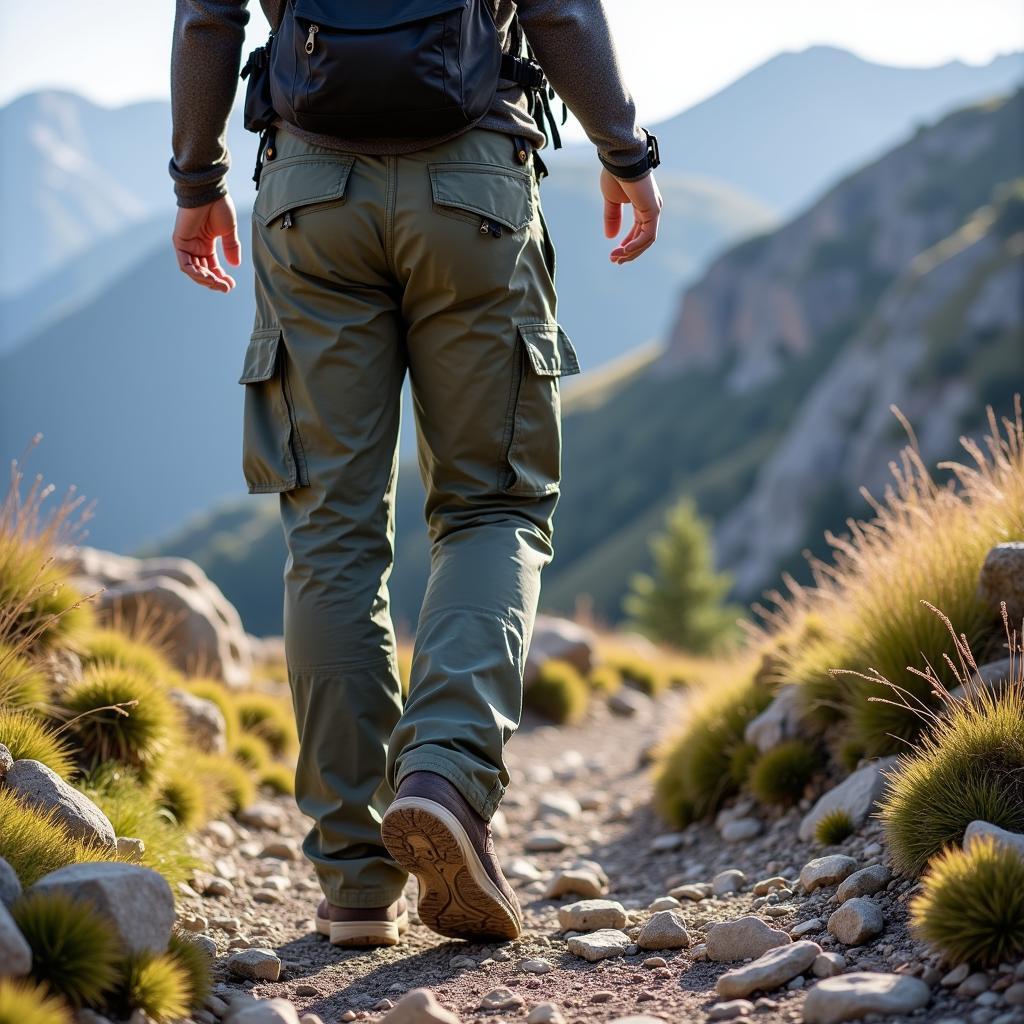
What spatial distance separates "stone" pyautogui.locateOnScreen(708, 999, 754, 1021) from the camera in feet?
6.66

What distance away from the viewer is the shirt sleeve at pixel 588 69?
256 centimetres

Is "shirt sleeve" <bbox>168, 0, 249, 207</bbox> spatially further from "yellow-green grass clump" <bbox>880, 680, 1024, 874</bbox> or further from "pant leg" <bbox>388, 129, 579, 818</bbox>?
"yellow-green grass clump" <bbox>880, 680, 1024, 874</bbox>

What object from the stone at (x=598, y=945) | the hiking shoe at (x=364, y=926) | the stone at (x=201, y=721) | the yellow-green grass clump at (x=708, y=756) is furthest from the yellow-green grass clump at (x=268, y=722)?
the stone at (x=598, y=945)

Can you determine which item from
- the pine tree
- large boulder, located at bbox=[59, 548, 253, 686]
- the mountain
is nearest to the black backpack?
large boulder, located at bbox=[59, 548, 253, 686]

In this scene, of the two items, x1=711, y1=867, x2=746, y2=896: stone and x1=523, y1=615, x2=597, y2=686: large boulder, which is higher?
x1=711, y1=867, x2=746, y2=896: stone

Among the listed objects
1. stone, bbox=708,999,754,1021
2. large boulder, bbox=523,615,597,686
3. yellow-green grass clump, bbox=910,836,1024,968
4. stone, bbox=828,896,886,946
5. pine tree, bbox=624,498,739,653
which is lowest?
pine tree, bbox=624,498,739,653

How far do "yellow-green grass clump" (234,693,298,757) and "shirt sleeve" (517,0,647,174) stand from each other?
3358 millimetres

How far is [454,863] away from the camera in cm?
236

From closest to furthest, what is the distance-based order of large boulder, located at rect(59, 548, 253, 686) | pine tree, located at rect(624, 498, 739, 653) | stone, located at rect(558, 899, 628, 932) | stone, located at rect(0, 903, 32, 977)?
1. stone, located at rect(0, 903, 32, 977)
2. stone, located at rect(558, 899, 628, 932)
3. large boulder, located at rect(59, 548, 253, 686)
4. pine tree, located at rect(624, 498, 739, 653)

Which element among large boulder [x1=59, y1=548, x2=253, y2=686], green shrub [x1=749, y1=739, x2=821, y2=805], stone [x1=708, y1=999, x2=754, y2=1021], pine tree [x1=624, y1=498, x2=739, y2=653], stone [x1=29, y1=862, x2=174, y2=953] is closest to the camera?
stone [x1=29, y1=862, x2=174, y2=953]

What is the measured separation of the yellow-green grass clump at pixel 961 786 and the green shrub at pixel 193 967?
148 centimetres

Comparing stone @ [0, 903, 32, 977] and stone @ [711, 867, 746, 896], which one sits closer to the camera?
stone @ [0, 903, 32, 977]

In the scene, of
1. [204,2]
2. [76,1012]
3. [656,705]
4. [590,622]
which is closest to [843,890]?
[76,1012]

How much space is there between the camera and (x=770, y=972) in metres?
2.13
